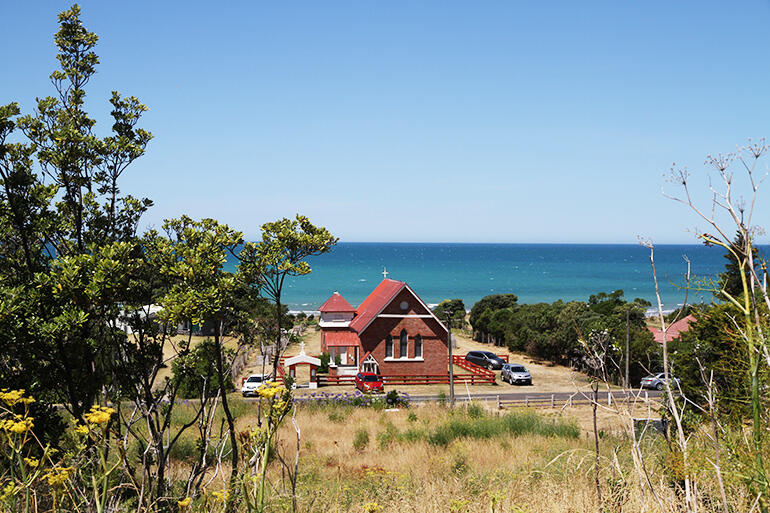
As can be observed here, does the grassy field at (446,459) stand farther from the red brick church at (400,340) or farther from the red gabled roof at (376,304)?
the red gabled roof at (376,304)

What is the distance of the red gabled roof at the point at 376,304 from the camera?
36278mm

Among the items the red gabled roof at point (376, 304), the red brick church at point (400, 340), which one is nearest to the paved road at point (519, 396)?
the red brick church at point (400, 340)

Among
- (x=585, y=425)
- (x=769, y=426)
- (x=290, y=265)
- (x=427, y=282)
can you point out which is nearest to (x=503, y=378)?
(x=585, y=425)

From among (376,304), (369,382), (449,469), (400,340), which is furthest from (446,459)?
(376,304)

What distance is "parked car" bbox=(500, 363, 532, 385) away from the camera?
34969mm

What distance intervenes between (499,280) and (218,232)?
163963 mm

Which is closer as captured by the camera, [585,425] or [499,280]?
[585,425]

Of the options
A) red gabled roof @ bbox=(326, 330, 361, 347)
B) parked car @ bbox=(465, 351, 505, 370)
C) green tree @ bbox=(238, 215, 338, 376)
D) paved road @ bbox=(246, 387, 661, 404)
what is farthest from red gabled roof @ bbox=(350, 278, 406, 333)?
green tree @ bbox=(238, 215, 338, 376)

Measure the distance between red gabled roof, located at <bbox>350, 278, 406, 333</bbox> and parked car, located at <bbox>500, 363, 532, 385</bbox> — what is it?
348 inches

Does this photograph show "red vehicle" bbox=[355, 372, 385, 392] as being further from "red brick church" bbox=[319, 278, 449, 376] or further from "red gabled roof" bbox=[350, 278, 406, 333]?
"red gabled roof" bbox=[350, 278, 406, 333]

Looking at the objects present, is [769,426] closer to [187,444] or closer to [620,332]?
[187,444]

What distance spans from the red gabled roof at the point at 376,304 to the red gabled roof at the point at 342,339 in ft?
2.00

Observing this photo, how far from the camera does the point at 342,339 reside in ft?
126

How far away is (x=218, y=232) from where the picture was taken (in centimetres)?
709
